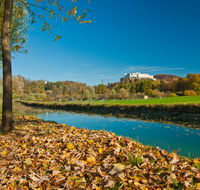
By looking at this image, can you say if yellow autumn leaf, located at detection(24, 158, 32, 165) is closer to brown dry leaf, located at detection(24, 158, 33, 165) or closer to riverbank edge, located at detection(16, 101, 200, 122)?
brown dry leaf, located at detection(24, 158, 33, 165)

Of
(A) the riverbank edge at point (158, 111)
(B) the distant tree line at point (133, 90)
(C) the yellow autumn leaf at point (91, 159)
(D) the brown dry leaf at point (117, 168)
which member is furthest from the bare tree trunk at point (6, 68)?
(B) the distant tree line at point (133, 90)

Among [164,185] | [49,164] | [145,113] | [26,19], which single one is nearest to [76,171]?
[49,164]

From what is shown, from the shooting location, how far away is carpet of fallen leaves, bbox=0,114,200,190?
6.62ft

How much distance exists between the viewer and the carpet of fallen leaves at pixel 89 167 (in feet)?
6.62

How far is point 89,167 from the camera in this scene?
8.19ft

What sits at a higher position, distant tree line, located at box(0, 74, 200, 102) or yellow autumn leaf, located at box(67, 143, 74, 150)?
distant tree line, located at box(0, 74, 200, 102)

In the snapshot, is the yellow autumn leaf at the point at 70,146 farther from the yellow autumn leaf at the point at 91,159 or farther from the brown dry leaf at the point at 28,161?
Answer: the brown dry leaf at the point at 28,161

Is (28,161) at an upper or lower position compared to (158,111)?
upper

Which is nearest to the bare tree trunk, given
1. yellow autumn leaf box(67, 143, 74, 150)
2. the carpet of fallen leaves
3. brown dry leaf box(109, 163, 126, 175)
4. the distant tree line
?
the carpet of fallen leaves

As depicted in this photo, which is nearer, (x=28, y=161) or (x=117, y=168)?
(x=117, y=168)

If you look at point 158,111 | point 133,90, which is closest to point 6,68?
point 158,111

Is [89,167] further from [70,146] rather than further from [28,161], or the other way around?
[28,161]

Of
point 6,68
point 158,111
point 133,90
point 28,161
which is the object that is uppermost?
point 133,90

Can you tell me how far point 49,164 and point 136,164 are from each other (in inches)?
66.9
